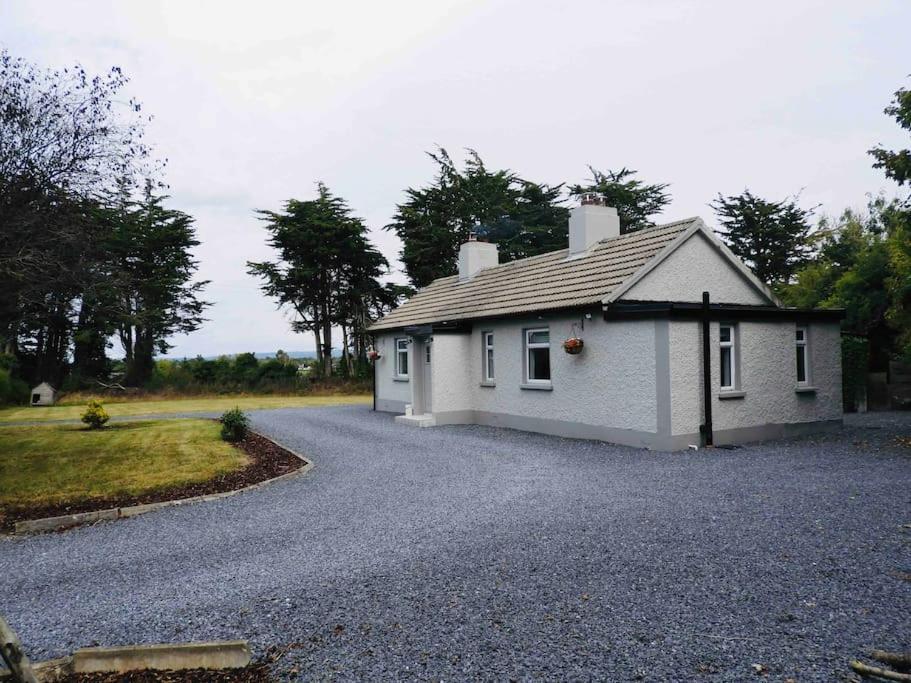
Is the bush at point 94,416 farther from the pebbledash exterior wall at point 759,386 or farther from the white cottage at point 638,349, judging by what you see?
the pebbledash exterior wall at point 759,386

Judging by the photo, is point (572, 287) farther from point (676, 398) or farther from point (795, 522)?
point (795, 522)

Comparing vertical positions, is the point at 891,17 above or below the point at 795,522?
above

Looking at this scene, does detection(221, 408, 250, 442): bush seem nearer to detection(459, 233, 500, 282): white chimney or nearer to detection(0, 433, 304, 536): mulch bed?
detection(0, 433, 304, 536): mulch bed

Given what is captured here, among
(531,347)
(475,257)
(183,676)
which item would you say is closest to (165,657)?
(183,676)

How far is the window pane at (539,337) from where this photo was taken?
1598cm

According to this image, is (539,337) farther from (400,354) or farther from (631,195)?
(631,195)

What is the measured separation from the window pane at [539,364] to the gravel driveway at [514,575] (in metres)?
5.58

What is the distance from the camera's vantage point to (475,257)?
911 inches

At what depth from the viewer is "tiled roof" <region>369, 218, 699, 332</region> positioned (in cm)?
1470

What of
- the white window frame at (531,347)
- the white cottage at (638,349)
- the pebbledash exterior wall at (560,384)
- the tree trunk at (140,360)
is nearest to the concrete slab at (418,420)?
the white cottage at (638,349)

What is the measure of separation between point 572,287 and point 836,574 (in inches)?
424

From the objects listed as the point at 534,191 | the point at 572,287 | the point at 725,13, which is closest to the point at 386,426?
the point at 572,287

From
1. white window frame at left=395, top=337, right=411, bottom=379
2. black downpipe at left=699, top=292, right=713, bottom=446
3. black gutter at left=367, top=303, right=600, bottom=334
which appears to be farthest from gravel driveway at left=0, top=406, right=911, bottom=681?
white window frame at left=395, top=337, right=411, bottom=379

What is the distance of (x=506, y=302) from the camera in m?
17.8
